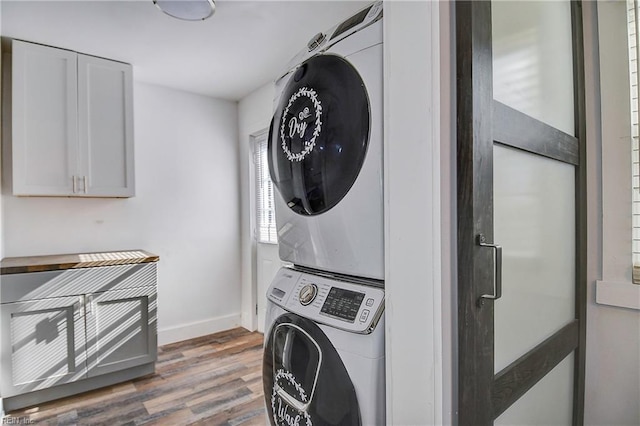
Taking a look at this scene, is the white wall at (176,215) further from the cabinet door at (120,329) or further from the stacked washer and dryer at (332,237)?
the stacked washer and dryer at (332,237)

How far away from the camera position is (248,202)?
3449 millimetres

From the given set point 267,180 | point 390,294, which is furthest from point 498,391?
point 267,180

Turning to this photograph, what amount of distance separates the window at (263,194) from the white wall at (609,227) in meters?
2.47

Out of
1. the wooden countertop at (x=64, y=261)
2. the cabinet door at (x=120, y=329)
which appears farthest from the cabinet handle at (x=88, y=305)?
the wooden countertop at (x=64, y=261)

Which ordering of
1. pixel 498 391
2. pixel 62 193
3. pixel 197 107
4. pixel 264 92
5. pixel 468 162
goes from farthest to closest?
1. pixel 197 107
2. pixel 264 92
3. pixel 62 193
4. pixel 498 391
5. pixel 468 162

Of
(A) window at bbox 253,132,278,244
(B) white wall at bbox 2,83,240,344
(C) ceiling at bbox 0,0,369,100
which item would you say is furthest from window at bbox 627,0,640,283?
(B) white wall at bbox 2,83,240,344

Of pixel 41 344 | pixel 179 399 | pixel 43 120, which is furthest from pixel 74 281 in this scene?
pixel 43 120

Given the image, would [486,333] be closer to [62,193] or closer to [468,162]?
[468,162]

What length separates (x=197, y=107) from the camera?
3.31 m

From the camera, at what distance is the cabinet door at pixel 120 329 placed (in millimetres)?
2234

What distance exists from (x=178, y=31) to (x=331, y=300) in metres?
2.12

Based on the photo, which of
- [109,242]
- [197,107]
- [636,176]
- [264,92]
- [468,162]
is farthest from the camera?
[197,107]

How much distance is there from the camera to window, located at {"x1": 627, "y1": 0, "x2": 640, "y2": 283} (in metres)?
1.26

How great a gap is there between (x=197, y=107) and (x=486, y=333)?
3323 mm
